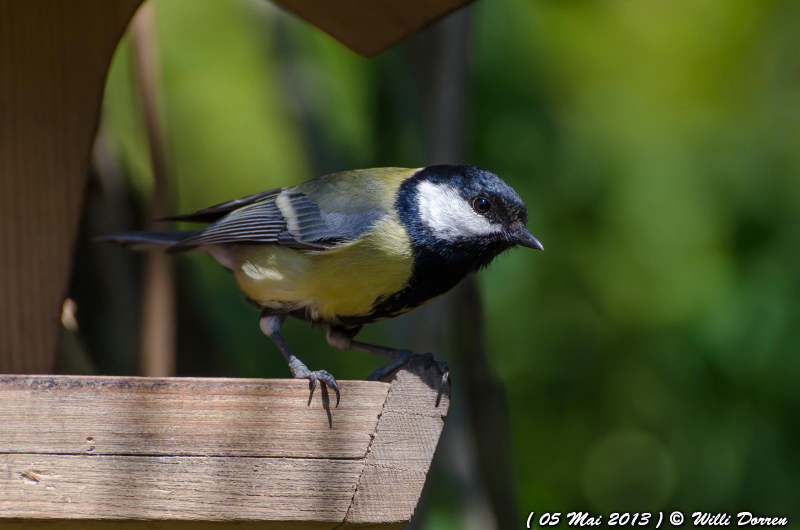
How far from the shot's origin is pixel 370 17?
7.07ft

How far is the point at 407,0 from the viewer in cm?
202

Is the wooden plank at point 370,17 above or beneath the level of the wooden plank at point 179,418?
above

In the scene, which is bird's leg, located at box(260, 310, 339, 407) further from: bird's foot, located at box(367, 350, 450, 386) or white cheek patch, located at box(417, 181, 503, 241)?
white cheek patch, located at box(417, 181, 503, 241)

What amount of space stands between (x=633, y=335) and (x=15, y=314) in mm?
2411

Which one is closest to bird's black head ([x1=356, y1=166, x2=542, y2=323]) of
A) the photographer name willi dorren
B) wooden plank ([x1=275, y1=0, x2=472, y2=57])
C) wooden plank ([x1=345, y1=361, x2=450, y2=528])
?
wooden plank ([x1=275, y1=0, x2=472, y2=57])

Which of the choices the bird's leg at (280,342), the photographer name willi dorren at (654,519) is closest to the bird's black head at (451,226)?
the bird's leg at (280,342)

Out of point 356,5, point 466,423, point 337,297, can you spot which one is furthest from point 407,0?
point 466,423

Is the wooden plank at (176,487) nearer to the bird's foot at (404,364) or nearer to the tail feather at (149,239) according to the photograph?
the bird's foot at (404,364)

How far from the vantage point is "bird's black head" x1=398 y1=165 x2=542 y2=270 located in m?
2.22

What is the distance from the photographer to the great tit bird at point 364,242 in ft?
7.03

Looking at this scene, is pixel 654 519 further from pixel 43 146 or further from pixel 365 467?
pixel 43 146

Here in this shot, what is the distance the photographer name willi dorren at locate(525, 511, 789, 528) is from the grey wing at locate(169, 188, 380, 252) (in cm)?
140

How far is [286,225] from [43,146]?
0.62 meters

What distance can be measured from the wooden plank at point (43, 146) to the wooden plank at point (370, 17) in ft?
1.51
